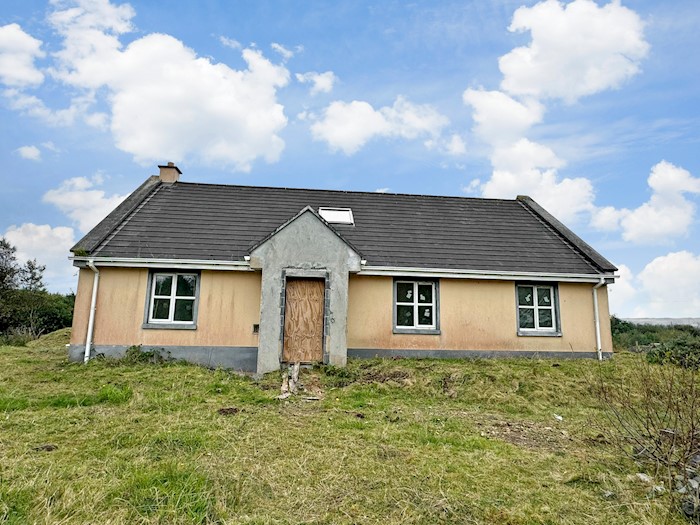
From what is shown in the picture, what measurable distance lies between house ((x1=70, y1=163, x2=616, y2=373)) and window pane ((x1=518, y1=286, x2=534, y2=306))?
5cm

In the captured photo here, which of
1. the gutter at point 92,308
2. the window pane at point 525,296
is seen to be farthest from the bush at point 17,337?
the window pane at point 525,296

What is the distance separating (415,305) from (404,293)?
1.70 ft

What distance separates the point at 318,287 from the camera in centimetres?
1236

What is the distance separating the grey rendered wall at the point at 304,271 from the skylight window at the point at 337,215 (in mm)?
3033

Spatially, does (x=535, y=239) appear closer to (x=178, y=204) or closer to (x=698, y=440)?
(x=698, y=440)

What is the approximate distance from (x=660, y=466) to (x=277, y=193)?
1482 centimetres

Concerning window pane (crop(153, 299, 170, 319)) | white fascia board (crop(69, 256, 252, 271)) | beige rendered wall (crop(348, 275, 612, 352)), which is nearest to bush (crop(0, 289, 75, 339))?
white fascia board (crop(69, 256, 252, 271))

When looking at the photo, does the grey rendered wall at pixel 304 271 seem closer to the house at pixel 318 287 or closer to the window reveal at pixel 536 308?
the house at pixel 318 287

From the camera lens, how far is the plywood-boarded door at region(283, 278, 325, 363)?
12.1m

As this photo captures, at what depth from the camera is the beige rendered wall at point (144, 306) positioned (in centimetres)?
1227

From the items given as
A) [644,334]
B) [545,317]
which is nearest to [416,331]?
[545,317]

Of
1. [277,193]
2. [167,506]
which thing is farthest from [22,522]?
[277,193]

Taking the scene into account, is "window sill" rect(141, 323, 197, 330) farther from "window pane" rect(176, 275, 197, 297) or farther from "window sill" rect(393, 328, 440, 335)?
"window sill" rect(393, 328, 440, 335)

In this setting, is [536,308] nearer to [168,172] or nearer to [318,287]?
[318,287]
